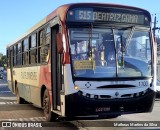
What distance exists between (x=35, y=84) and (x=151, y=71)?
440cm

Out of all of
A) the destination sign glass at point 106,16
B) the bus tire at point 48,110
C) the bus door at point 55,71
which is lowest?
the bus tire at point 48,110

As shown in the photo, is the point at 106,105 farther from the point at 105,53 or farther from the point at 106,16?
the point at 106,16

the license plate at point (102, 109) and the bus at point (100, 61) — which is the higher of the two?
the bus at point (100, 61)

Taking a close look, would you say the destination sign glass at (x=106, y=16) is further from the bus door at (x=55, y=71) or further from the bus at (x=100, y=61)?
the bus door at (x=55, y=71)

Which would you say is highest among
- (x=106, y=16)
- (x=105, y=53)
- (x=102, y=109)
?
(x=106, y=16)

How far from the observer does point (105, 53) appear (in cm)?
950

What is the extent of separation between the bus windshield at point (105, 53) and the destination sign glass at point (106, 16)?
0.27 metres

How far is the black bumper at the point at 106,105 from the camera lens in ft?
30.2

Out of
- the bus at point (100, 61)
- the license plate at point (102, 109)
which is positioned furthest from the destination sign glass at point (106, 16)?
the license plate at point (102, 109)

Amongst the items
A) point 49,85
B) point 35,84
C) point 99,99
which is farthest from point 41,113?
point 99,99

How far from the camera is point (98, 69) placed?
371 inches

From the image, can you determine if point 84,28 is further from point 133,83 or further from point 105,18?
point 133,83

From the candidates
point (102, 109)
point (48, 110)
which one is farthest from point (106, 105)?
point (48, 110)

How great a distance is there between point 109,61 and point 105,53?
Answer: 226 mm
